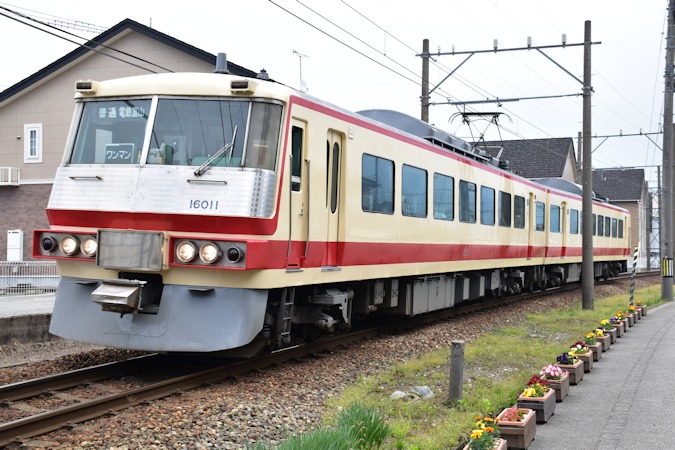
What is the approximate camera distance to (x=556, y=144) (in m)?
57.9

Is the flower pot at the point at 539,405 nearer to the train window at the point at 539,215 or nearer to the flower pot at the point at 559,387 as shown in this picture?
the flower pot at the point at 559,387

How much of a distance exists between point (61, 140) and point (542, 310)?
16498 mm

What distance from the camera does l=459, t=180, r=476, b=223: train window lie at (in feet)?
48.9

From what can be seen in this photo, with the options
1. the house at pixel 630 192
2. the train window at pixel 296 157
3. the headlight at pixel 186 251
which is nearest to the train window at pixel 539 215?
the train window at pixel 296 157

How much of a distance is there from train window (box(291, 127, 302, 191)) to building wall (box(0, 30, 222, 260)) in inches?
684

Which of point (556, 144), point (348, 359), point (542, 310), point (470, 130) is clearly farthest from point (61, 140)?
point (556, 144)

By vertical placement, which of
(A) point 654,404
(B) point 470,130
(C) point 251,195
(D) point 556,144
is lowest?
(A) point 654,404

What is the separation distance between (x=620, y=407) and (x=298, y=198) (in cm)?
396

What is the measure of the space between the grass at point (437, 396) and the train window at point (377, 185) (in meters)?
2.16

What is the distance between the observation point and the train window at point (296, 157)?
877 cm

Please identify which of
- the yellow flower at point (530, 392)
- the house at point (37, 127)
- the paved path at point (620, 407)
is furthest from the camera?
the house at point (37, 127)

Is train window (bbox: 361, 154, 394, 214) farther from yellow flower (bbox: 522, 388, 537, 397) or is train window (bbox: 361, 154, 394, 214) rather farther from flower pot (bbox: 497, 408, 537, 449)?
flower pot (bbox: 497, 408, 537, 449)

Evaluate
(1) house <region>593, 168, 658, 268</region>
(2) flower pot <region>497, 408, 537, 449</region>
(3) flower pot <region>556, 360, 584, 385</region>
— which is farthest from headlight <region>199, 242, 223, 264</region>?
(1) house <region>593, 168, 658, 268</region>

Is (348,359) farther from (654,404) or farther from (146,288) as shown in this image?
(654,404)
